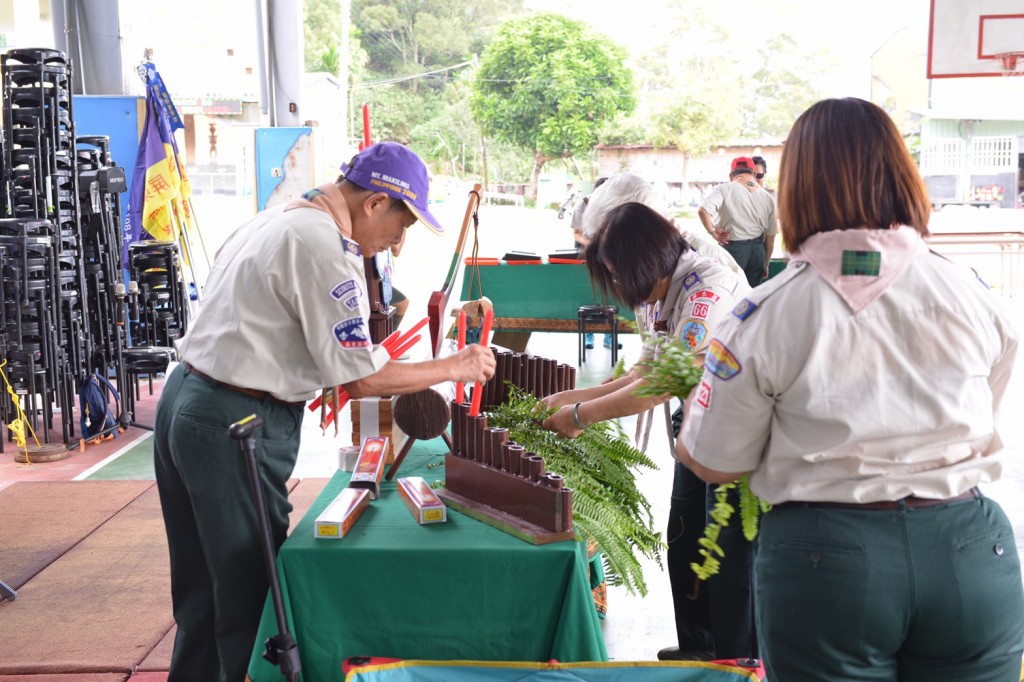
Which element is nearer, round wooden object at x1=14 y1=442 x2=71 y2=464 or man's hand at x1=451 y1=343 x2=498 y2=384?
man's hand at x1=451 y1=343 x2=498 y2=384

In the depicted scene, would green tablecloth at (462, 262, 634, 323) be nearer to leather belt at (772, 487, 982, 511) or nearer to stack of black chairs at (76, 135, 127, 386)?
stack of black chairs at (76, 135, 127, 386)

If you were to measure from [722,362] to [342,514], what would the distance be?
98cm

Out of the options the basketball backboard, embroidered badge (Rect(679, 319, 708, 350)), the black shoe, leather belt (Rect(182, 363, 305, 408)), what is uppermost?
the basketball backboard

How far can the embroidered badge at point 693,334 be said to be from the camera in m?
2.33

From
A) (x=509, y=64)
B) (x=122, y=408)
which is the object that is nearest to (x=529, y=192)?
(x=509, y=64)

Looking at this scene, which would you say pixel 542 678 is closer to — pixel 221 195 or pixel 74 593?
pixel 74 593

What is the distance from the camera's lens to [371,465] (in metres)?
2.39

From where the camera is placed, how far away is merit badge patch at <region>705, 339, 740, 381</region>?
1419 millimetres

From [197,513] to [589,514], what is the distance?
2.68 feet

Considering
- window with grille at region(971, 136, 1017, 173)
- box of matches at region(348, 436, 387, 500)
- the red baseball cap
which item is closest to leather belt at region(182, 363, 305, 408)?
box of matches at region(348, 436, 387, 500)

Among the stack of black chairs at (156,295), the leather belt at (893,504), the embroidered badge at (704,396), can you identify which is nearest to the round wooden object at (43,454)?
the stack of black chairs at (156,295)

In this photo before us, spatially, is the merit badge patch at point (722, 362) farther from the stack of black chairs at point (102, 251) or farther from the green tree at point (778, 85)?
the green tree at point (778, 85)

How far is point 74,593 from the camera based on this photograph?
3.52 m

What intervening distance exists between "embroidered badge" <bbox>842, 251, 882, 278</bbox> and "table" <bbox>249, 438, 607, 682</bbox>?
0.84 m
